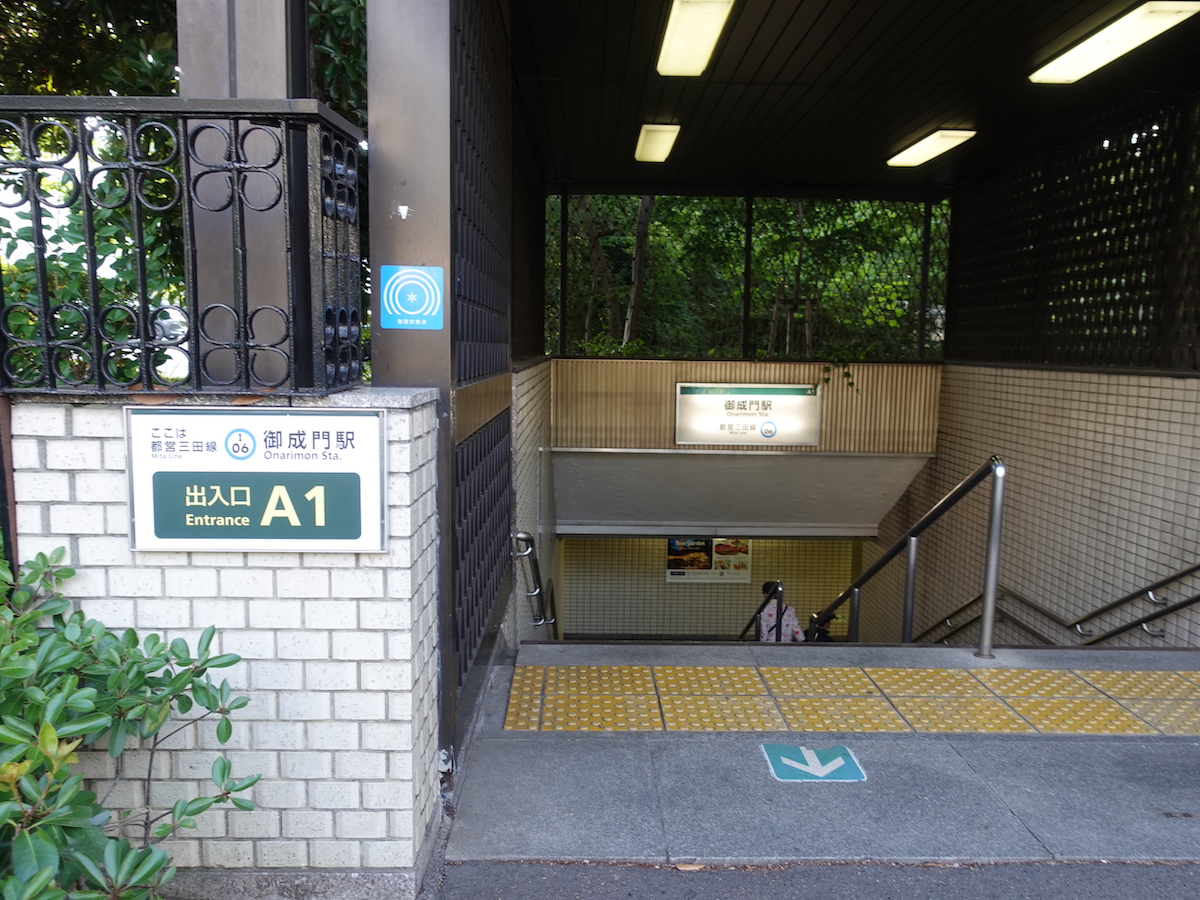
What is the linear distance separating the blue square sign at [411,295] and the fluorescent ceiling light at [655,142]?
389cm

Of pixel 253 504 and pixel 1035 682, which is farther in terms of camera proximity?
pixel 1035 682

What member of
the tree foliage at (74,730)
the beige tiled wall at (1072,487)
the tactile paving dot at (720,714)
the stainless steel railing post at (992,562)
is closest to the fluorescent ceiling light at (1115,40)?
the beige tiled wall at (1072,487)

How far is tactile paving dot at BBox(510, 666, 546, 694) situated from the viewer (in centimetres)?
322

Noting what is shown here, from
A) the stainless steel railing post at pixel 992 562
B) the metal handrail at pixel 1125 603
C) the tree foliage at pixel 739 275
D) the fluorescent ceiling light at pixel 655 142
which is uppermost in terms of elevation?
the fluorescent ceiling light at pixel 655 142

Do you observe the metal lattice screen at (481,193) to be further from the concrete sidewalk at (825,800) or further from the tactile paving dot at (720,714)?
the tactile paving dot at (720,714)

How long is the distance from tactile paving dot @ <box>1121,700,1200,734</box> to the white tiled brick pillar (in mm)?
2654

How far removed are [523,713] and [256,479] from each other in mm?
1504

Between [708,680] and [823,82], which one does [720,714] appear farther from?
[823,82]

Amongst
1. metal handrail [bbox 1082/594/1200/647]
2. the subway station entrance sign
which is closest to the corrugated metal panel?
metal handrail [bbox 1082/594/1200/647]

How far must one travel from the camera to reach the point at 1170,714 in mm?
3080

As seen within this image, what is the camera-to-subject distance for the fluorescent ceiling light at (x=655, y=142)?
18.7 feet

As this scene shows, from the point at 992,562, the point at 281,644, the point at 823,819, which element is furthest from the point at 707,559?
the point at 281,644

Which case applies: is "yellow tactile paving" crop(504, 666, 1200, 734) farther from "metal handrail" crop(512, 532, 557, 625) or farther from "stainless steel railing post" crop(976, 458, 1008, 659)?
"metal handrail" crop(512, 532, 557, 625)

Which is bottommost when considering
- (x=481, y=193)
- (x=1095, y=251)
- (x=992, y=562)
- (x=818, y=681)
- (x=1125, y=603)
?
(x=1125, y=603)
